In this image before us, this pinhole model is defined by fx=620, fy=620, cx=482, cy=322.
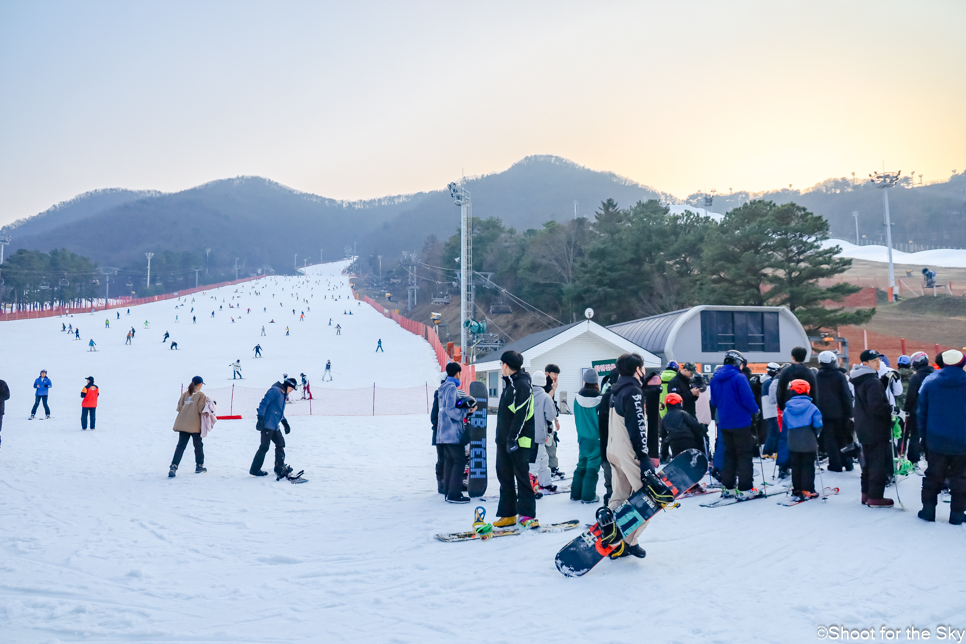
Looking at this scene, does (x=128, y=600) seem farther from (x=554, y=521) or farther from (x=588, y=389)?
(x=588, y=389)

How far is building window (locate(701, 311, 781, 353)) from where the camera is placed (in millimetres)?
26734

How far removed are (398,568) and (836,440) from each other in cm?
596

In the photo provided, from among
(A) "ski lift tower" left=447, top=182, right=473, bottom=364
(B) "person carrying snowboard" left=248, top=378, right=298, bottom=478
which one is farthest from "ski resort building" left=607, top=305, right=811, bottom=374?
(B) "person carrying snowboard" left=248, top=378, right=298, bottom=478

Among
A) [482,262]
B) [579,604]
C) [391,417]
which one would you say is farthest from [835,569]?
[482,262]

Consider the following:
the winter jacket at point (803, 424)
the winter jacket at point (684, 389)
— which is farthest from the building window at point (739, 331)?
→ the winter jacket at point (803, 424)

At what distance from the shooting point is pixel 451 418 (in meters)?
7.87

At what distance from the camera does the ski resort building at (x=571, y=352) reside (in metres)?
23.7

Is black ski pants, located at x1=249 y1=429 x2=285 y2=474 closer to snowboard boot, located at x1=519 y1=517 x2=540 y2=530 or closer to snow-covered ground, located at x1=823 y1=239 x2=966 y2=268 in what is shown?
snowboard boot, located at x1=519 y1=517 x2=540 y2=530

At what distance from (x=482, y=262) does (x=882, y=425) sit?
233 feet

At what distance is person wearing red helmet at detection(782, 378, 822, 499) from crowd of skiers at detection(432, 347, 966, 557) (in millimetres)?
11

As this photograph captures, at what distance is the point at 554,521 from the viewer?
6645 millimetres

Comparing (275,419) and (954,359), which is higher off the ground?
(954,359)

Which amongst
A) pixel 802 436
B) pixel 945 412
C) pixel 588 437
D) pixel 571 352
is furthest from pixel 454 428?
pixel 571 352

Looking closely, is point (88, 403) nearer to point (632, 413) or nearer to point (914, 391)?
point (632, 413)
